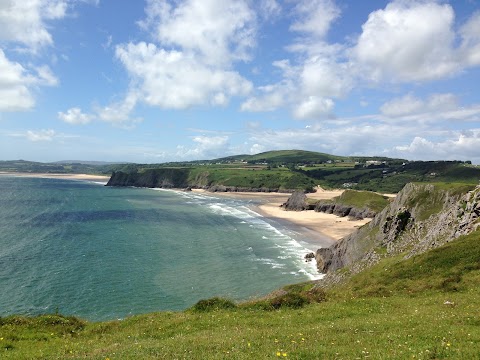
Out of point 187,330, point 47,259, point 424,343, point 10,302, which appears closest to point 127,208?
point 47,259

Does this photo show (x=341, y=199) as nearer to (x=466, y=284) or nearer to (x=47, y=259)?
(x=47, y=259)

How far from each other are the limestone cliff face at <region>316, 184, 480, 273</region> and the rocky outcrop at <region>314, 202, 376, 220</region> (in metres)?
63.3

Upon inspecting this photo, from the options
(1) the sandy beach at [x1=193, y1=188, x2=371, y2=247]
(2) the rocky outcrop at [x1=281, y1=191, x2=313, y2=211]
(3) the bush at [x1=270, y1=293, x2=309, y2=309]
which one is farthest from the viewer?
(2) the rocky outcrop at [x1=281, y1=191, x2=313, y2=211]

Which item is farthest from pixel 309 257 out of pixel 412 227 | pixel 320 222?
pixel 320 222

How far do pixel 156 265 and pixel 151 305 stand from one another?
20570 millimetres

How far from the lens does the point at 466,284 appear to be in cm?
2805

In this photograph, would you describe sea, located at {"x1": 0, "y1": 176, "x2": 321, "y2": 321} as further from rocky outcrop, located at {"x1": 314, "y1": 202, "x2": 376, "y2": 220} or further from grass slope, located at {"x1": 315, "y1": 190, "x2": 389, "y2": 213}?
grass slope, located at {"x1": 315, "y1": 190, "x2": 389, "y2": 213}

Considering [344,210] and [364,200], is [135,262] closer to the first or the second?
[344,210]

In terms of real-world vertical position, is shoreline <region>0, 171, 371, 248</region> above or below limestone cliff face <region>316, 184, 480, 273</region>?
below

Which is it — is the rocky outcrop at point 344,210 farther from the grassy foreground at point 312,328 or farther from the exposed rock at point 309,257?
the grassy foreground at point 312,328

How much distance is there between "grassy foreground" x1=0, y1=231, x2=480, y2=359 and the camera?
14.8 meters

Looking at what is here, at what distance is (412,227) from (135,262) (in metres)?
51.5

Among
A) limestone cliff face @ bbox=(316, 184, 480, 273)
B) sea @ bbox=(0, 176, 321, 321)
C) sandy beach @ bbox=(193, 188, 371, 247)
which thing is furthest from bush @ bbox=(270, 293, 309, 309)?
sandy beach @ bbox=(193, 188, 371, 247)

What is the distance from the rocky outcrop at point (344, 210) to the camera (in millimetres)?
128500
